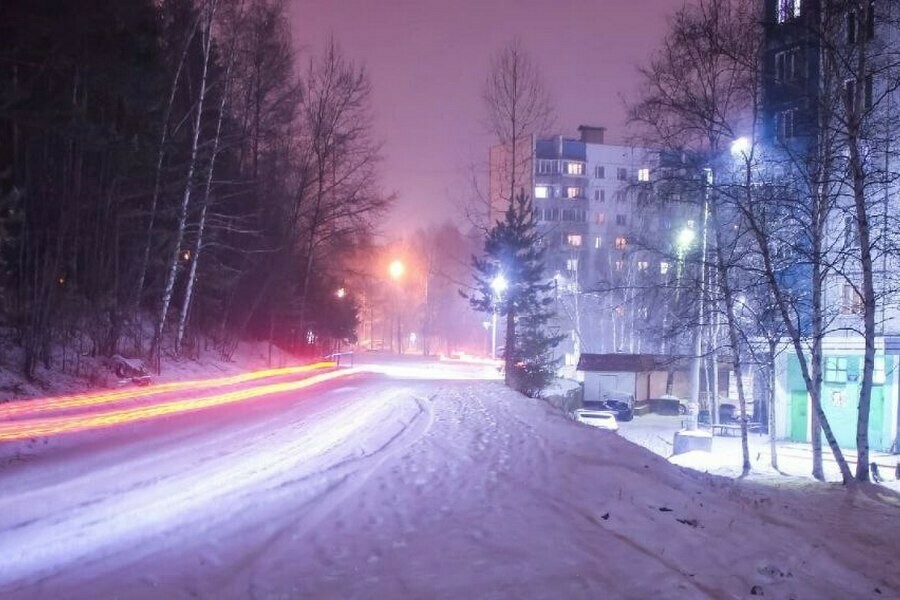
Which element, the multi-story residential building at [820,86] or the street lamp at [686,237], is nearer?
the multi-story residential building at [820,86]

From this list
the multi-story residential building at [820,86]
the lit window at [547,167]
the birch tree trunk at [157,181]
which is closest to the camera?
the multi-story residential building at [820,86]

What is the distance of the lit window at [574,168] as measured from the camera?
79500 millimetres

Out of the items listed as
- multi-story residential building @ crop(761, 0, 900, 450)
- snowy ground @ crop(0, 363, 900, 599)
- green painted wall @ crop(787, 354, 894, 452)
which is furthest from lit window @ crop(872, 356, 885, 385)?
snowy ground @ crop(0, 363, 900, 599)

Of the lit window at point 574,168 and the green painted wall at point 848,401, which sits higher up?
the lit window at point 574,168

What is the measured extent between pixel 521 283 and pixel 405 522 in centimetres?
2533

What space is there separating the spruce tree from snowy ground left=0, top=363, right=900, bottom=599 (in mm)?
17387

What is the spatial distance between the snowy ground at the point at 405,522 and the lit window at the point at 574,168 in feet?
220

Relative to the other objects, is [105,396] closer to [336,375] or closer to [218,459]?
[218,459]

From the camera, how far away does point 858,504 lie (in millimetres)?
13477

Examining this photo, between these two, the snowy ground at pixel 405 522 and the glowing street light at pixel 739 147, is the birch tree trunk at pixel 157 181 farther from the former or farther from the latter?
the glowing street light at pixel 739 147

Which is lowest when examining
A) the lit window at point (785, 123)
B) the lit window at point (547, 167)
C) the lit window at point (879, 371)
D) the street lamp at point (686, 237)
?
the lit window at point (879, 371)

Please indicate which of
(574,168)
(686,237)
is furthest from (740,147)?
(574,168)

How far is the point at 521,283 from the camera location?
107ft

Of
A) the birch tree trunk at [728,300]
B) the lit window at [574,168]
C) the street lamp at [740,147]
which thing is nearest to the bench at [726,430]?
the birch tree trunk at [728,300]
